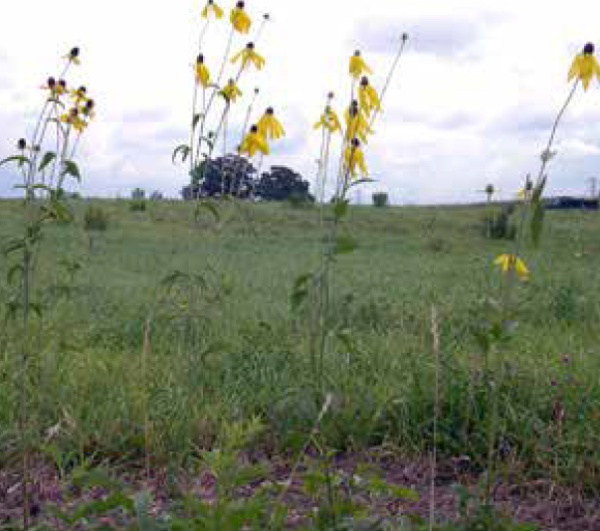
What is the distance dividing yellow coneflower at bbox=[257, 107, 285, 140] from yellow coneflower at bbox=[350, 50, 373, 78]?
1.51 feet

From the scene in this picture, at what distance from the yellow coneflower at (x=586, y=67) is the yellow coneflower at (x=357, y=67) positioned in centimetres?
49

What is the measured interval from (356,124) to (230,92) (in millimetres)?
801

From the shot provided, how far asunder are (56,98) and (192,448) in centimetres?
118

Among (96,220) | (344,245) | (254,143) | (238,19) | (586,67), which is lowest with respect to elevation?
(96,220)

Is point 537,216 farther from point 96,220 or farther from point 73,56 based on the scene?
point 96,220

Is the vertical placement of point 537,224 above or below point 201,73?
below

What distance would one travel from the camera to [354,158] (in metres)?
1.90

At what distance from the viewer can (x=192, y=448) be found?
2658mm

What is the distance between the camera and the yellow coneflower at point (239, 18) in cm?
261

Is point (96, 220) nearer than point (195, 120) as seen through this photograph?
No

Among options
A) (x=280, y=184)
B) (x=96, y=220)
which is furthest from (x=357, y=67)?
(x=96, y=220)

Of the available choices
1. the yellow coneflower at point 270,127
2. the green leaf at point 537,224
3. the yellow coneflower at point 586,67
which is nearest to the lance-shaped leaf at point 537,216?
the green leaf at point 537,224

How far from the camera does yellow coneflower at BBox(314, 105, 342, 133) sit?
2.16 m

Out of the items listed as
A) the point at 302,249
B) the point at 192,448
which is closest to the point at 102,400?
the point at 192,448
